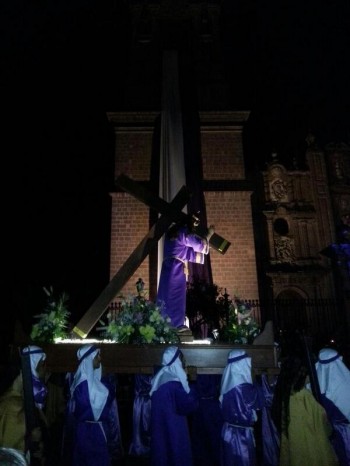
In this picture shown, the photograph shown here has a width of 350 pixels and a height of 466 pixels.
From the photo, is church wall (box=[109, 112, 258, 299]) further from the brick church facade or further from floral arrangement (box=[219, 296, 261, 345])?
floral arrangement (box=[219, 296, 261, 345])

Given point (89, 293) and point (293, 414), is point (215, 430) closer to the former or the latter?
point (293, 414)

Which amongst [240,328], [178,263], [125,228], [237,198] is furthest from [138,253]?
[237,198]

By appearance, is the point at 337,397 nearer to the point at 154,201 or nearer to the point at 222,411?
the point at 222,411

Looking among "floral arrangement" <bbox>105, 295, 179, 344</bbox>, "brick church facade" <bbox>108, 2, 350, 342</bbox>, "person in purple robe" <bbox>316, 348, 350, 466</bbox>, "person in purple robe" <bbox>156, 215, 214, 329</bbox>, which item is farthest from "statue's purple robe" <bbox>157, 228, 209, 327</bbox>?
"brick church facade" <bbox>108, 2, 350, 342</bbox>

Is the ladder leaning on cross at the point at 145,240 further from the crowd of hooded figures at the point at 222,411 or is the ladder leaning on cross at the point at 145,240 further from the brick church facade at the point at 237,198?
the brick church facade at the point at 237,198

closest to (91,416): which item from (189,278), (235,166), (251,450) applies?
(251,450)

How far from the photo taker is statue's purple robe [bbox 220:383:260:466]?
445 cm

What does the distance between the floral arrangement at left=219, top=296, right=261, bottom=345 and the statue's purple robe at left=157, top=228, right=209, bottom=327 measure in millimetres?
851

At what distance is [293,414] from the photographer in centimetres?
399

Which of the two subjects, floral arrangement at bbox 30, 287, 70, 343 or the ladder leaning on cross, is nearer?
floral arrangement at bbox 30, 287, 70, 343

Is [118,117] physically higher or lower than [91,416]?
higher

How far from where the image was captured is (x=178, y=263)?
22.5ft

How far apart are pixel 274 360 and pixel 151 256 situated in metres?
6.08

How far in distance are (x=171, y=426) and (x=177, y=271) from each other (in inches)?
114
